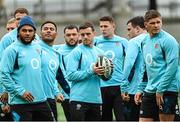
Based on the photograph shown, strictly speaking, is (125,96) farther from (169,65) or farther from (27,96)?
(27,96)

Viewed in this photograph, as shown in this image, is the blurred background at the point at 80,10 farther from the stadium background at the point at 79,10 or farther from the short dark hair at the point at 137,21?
the short dark hair at the point at 137,21

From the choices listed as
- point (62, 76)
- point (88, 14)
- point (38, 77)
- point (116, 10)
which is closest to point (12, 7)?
point (88, 14)

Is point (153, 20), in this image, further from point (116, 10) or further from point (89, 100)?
point (116, 10)

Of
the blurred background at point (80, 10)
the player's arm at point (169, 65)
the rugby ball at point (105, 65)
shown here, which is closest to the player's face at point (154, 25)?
the player's arm at point (169, 65)

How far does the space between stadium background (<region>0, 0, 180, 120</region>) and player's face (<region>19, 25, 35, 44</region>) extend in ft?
68.0

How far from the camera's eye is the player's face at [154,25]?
39.7 feet

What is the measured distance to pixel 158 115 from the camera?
489 inches

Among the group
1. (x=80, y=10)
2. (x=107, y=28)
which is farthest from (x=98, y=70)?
(x=80, y=10)

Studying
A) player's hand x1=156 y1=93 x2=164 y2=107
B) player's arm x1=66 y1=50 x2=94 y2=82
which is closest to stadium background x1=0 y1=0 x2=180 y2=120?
player's arm x1=66 y1=50 x2=94 y2=82

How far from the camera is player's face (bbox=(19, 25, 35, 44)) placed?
12.2m

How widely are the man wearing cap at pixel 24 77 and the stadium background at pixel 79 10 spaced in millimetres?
20745

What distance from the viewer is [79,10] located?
36.5 metres

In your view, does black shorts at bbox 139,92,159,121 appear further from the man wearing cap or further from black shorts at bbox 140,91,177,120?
the man wearing cap

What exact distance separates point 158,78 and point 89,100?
155 centimetres
